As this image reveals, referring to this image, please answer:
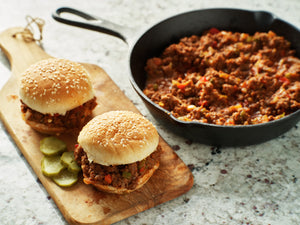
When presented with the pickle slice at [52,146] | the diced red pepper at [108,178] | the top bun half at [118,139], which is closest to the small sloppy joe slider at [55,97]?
the pickle slice at [52,146]

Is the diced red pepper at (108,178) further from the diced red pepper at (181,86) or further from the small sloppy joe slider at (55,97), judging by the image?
the diced red pepper at (181,86)

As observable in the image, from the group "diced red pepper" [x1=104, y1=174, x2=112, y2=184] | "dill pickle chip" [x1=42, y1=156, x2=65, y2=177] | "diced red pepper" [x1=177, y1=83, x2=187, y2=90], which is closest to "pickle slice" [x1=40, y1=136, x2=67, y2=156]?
"dill pickle chip" [x1=42, y1=156, x2=65, y2=177]

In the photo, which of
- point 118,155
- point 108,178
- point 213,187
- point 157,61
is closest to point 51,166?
point 108,178

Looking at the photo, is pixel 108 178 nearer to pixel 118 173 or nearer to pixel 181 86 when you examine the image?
pixel 118 173

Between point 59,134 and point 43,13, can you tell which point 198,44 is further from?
point 43,13

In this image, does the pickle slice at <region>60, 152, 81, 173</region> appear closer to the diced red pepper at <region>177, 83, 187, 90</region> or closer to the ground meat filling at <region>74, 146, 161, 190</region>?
the ground meat filling at <region>74, 146, 161, 190</region>

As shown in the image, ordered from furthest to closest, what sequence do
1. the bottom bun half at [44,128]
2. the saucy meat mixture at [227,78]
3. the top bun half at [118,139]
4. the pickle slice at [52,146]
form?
the saucy meat mixture at [227,78], the bottom bun half at [44,128], the pickle slice at [52,146], the top bun half at [118,139]
